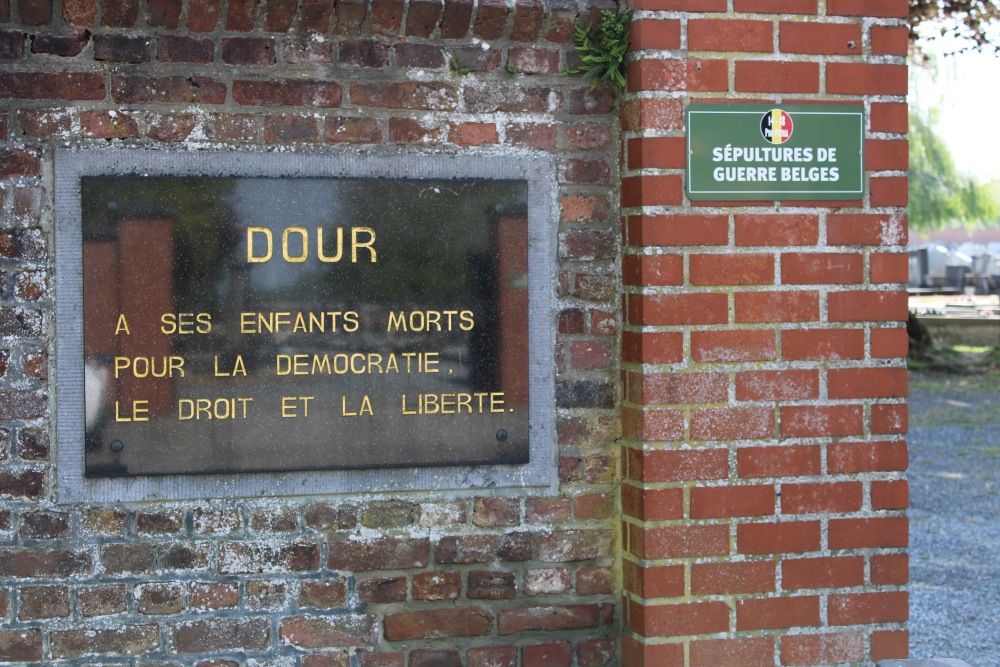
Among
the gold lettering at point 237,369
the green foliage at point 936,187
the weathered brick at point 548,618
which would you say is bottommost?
the weathered brick at point 548,618

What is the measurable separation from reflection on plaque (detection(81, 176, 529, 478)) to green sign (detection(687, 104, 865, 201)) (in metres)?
0.48

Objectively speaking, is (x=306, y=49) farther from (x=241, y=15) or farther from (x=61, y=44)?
(x=61, y=44)

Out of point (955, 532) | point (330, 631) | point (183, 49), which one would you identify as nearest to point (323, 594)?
point (330, 631)

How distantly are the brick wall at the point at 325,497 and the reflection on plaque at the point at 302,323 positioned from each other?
0.11m

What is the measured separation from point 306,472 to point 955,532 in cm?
571

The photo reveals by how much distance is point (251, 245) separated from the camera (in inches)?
110

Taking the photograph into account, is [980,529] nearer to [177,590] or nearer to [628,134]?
[628,134]

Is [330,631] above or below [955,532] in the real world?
above

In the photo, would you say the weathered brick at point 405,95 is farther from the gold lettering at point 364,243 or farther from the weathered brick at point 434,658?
the weathered brick at point 434,658

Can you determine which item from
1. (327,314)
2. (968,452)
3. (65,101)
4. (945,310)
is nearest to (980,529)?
(968,452)

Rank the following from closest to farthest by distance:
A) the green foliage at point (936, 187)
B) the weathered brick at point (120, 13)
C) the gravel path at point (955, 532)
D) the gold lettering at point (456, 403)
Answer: the weathered brick at point (120, 13) → the gold lettering at point (456, 403) → the gravel path at point (955, 532) → the green foliage at point (936, 187)

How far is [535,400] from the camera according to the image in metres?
2.94

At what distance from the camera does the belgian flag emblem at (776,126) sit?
285 cm

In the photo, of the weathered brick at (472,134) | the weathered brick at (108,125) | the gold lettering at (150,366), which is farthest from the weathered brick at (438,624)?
the weathered brick at (108,125)
